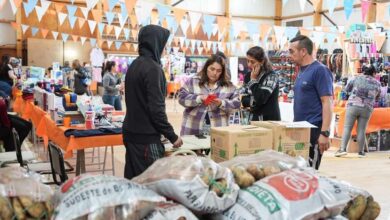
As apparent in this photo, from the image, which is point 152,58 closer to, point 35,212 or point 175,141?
point 175,141

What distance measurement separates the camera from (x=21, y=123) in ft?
16.2

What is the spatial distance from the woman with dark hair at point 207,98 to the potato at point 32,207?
85.3 inches

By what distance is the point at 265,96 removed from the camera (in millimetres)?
3287

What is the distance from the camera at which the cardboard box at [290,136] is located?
2.25 metres

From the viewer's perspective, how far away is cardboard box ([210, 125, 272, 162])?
2.06 m

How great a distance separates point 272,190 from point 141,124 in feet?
4.46

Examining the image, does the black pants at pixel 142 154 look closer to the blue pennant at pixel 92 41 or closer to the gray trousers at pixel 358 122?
the gray trousers at pixel 358 122

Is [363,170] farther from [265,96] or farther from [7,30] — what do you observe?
[7,30]

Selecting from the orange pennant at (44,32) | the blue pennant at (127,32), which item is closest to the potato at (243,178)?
the orange pennant at (44,32)

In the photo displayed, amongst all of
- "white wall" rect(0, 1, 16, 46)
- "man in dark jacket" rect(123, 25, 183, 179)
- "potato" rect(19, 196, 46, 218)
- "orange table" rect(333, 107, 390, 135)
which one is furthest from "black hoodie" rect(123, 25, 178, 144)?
"white wall" rect(0, 1, 16, 46)

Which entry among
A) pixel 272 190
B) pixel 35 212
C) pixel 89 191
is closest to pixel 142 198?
pixel 89 191

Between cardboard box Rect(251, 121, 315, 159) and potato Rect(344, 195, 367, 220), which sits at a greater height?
cardboard box Rect(251, 121, 315, 159)

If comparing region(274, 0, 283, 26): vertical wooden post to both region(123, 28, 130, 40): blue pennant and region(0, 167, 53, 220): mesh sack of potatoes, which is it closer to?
region(123, 28, 130, 40): blue pennant

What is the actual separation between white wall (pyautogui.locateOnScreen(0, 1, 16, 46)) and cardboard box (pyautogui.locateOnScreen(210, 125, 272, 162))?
15080 mm
